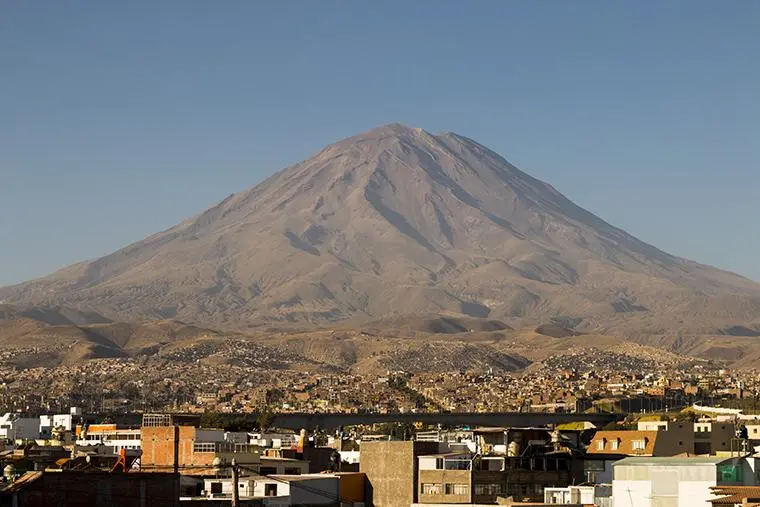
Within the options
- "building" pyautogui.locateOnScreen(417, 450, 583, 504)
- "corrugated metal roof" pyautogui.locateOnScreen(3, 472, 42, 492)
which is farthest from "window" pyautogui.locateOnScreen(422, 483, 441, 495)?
"corrugated metal roof" pyautogui.locateOnScreen(3, 472, 42, 492)

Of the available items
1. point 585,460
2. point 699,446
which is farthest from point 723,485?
point 699,446

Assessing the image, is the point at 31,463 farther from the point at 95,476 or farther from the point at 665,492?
the point at 665,492

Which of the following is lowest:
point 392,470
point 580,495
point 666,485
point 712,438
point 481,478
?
point 580,495

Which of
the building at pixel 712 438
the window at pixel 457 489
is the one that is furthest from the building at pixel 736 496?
the building at pixel 712 438

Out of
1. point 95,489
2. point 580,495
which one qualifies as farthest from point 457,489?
point 95,489

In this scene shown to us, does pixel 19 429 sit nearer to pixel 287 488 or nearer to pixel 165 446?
pixel 165 446
